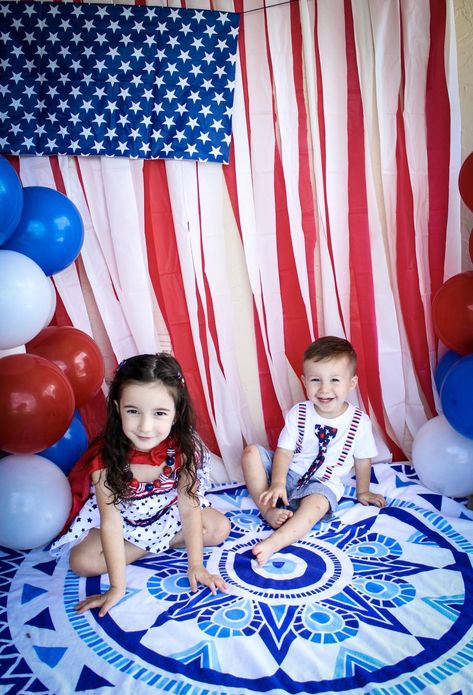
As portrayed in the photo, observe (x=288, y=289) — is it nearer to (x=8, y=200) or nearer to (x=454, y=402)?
(x=454, y=402)

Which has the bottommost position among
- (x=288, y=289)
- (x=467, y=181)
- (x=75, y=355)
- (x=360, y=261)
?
(x=75, y=355)

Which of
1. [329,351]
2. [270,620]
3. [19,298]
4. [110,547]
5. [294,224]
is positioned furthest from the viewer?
[294,224]

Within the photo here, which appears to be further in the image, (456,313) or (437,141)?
(437,141)

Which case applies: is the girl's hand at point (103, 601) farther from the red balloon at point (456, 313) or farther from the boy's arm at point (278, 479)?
the red balloon at point (456, 313)

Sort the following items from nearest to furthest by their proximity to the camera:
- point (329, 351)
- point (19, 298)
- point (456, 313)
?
point (19, 298)
point (456, 313)
point (329, 351)

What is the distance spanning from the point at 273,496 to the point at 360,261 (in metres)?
1.16

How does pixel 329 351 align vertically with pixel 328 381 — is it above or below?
above

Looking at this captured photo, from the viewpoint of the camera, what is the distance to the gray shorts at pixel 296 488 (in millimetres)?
2434

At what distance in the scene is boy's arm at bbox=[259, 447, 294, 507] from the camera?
2.43m

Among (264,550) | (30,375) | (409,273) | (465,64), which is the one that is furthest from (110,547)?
(465,64)

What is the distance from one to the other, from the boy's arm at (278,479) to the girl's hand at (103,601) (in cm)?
73

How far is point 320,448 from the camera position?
254cm

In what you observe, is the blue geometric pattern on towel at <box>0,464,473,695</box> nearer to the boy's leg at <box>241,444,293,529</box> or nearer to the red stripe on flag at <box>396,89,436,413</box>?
the boy's leg at <box>241,444,293,529</box>

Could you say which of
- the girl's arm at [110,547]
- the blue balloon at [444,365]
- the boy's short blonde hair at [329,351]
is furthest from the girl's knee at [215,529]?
the blue balloon at [444,365]
